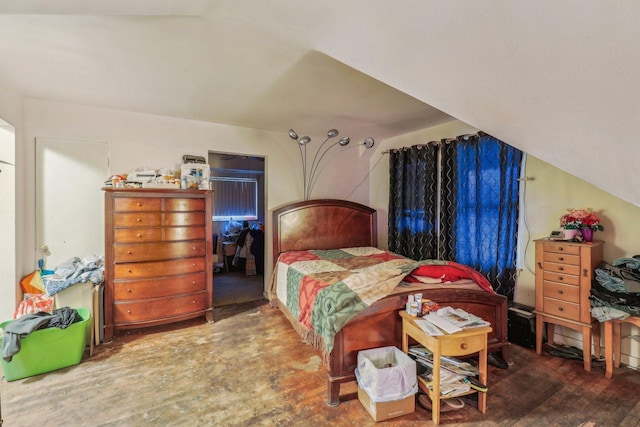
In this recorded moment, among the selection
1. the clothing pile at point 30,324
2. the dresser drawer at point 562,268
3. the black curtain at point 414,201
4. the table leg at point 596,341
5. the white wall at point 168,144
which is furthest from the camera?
the black curtain at point 414,201

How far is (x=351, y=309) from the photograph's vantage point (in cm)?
180

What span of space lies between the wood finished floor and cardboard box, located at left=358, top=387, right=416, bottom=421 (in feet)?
0.14

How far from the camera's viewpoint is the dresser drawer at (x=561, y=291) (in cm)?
219

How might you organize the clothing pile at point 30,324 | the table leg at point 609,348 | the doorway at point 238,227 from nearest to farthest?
1. the clothing pile at point 30,324
2. the table leg at point 609,348
3. the doorway at point 238,227

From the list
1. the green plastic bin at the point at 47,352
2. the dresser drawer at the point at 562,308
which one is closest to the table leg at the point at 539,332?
A: the dresser drawer at the point at 562,308

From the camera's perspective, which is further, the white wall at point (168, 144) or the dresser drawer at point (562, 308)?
the white wall at point (168, 144)

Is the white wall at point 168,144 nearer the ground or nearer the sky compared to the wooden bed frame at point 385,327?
nearer the sky

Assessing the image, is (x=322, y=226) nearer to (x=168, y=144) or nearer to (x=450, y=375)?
(x=168, y=144)

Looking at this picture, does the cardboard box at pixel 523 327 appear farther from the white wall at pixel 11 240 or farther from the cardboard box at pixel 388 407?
the white wall at pixel 11 240

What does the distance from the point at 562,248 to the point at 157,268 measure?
11.9 ft

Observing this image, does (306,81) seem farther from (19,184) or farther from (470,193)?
(19,184)

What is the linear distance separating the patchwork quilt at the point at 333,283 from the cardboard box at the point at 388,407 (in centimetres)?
38

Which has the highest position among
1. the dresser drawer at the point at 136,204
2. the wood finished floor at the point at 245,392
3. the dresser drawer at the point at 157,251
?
the dresser drawer at the point at 136,204

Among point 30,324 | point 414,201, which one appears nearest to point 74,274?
point 30,324
